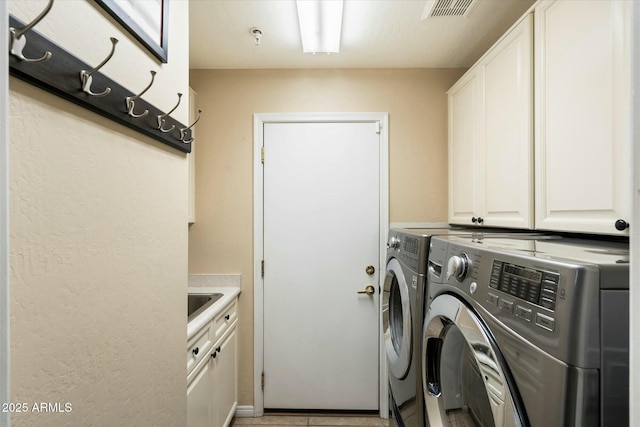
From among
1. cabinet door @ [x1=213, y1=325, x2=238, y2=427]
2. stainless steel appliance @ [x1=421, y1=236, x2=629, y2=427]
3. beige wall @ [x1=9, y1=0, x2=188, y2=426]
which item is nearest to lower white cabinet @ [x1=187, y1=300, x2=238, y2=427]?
cabinet door @ [x1=213, y1=325, x2=238, y2=427]

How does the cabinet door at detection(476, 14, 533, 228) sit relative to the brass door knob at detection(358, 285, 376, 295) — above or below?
above

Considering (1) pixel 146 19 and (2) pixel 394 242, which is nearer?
(1) pixel 146 19

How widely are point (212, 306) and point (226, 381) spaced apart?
21.7 inches

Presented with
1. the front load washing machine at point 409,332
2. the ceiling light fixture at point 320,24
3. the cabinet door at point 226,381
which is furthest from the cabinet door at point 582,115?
the cabinet door at point 226,381

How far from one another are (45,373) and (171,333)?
0.51 metres

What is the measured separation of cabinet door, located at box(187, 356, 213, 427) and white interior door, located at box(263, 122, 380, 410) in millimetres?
672

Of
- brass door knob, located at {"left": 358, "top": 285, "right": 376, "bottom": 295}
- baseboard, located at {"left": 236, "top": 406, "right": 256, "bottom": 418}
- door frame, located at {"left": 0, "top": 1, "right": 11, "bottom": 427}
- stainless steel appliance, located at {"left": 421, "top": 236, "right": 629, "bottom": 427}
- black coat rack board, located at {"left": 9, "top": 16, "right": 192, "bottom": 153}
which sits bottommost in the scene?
baseboard, located at {"left": 236, "top": 406, "right": 256, "bottom": 418}

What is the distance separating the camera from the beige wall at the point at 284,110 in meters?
2.33

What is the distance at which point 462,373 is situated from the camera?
38.5 inches

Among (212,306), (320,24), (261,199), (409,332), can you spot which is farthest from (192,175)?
(409,332)

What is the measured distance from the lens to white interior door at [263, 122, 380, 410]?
2305 millimetres

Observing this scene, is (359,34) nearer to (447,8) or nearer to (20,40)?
(447,8)

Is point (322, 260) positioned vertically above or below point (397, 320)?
above

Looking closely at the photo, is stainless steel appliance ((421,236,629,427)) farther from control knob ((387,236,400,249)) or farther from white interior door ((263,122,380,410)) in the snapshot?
white interior door ((263,122,380,410))
